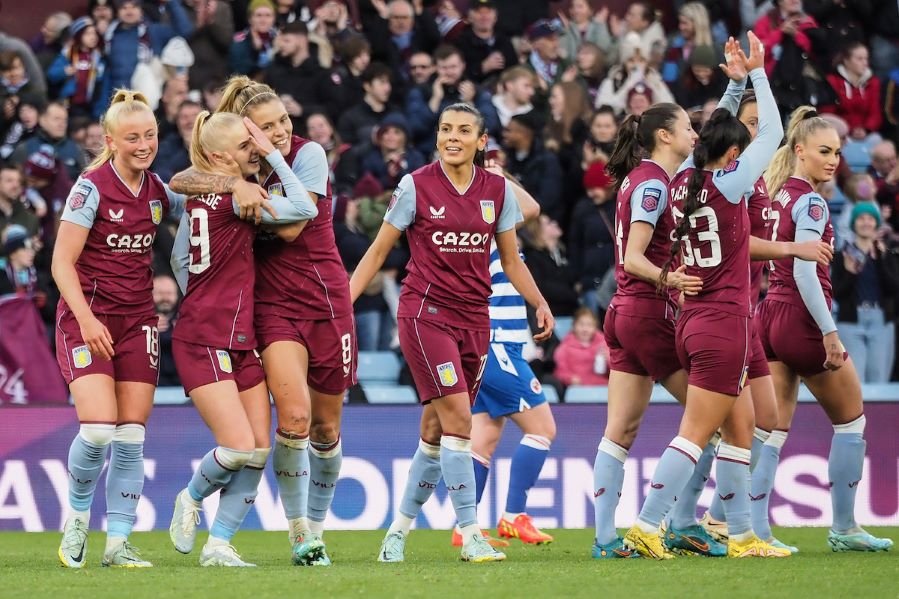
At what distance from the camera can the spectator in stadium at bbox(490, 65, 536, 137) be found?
47.6 ft

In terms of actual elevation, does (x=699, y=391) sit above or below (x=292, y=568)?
above

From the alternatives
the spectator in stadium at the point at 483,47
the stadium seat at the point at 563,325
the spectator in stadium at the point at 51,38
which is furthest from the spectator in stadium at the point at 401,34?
the stadium seat at the point at 563,325

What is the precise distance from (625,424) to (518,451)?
60.4 inches

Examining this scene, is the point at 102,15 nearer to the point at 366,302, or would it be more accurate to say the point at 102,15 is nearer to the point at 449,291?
the point at 366,302

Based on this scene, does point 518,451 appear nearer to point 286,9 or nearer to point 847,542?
point 847,542

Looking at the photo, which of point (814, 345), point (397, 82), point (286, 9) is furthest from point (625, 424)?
point (286, 9)

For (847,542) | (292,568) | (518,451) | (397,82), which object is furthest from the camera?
(397,82)

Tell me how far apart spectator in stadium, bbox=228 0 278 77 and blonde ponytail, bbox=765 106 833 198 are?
7.41 m

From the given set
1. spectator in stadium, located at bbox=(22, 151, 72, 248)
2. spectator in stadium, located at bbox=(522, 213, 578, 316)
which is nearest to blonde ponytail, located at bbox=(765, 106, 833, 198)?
spectator in stadium, located at bbox=(522, 213, 578, 316)

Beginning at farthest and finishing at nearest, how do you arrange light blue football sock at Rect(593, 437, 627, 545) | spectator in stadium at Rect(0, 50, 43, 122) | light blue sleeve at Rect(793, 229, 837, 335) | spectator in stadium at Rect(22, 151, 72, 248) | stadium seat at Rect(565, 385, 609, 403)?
1. spectator in stadium at Rect(0, 50, 43, 122)
2. spectator in stadium at Rect(22, 151, 72, 248)
3. stadium seat at Rect(565, 385, 609, 403)
4. light blue sleeve at Rect(793, 229, 837, 335)
5. light blue football sock at Rect(593, 437, 627, 545)

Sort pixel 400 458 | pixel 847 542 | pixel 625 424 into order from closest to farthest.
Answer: pixel 625 424 < pixel 847 542 < pixel 400 458

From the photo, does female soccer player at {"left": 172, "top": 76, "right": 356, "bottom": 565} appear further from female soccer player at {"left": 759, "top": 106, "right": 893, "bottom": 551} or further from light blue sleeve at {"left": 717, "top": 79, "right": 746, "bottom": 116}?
female soccer player at {"left": 759, "top": 106, "right": 893, "bottom": 551}

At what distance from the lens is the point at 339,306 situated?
7.59 m

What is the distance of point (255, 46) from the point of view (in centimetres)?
1493
